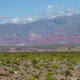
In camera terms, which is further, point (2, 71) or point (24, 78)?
point (2, 71)

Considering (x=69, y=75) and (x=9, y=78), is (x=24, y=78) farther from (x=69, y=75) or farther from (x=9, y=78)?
(x=69, y=75)

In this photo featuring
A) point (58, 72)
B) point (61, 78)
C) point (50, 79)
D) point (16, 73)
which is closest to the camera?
point (50, 79)

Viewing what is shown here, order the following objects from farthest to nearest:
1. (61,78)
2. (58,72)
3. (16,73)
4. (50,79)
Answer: (58,72), (16,73), (61,78), (50,79)

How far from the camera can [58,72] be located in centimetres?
2262

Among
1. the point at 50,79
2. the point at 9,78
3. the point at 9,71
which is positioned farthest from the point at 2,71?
the point at 50,79

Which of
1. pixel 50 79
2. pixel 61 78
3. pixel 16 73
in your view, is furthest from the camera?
pixel 16 73

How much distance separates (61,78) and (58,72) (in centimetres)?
297

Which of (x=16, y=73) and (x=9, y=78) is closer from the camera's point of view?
(x=9, y=78)

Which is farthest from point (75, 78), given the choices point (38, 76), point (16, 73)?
point (16, 73)

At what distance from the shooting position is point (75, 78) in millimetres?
19578

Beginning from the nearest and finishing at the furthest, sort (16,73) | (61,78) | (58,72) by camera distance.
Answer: (61,78), (16,73), (58,72)

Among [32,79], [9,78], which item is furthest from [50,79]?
[9,78]

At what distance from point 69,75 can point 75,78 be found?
1641 millimetres

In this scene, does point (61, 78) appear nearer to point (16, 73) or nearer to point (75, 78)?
point (75, 78)
